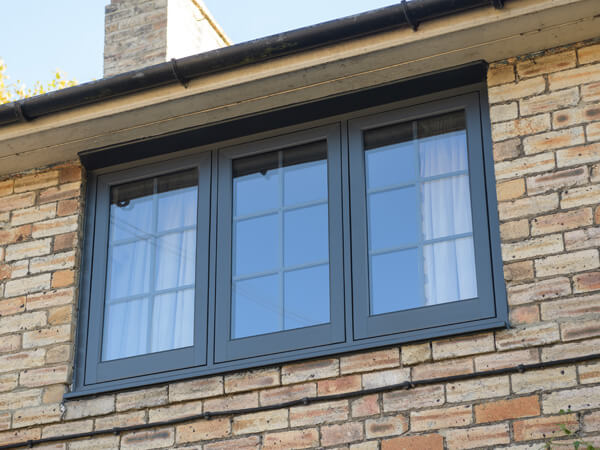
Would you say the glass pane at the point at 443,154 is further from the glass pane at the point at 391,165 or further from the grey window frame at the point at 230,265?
the grey window frame at the point at 230,265

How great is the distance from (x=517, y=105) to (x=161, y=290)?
251 cm

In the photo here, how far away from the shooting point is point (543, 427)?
5.35 meters

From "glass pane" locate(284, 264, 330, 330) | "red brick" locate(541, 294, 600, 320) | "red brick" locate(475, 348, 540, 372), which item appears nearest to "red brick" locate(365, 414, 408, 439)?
"red brick" locate(475, 348, 540, 372)

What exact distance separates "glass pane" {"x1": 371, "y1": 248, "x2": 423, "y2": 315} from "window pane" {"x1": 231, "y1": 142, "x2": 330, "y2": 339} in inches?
11.9

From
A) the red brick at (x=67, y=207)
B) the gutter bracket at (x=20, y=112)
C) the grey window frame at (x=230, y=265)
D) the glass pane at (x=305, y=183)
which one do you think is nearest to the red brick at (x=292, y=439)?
the grey window frame at (x=230, y=265)

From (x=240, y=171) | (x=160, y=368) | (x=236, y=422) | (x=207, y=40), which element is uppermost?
(x=207, y=40)

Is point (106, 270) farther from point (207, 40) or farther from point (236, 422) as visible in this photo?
point (207, 40)

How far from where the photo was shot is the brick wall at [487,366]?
547 centimetres

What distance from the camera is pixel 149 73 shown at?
6477 millimetres

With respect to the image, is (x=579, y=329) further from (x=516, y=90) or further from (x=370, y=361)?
(x=516, y=90)

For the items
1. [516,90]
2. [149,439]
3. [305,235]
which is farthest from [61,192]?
[516,90]

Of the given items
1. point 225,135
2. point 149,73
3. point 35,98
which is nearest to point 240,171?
point 225,135

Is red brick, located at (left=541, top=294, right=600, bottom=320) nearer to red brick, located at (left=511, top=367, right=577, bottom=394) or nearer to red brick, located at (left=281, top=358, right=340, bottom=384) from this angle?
red brick, located at (left=511, top=367, right=577, bottom=394)

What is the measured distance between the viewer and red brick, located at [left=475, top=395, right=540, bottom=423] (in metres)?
5.41
